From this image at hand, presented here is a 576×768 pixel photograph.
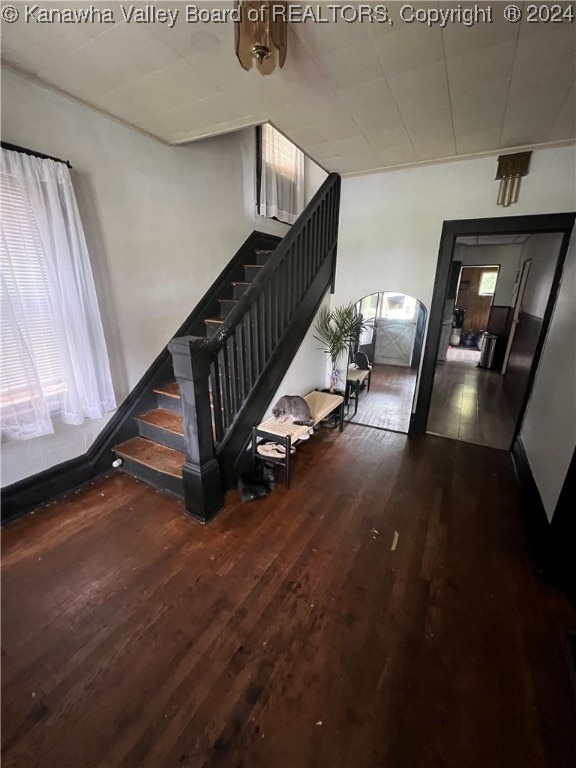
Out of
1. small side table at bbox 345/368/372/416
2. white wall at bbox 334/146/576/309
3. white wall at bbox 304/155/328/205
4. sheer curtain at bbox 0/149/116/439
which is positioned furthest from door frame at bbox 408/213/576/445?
sheer curtain at bbox 0/149/116/439

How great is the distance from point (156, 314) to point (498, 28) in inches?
108

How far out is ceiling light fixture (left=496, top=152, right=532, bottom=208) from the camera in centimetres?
249

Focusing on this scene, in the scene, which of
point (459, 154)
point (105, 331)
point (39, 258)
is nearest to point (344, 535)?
point (105, 331)

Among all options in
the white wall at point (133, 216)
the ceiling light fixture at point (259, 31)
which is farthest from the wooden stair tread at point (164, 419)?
the ceiling light fixture at point (259, 31)

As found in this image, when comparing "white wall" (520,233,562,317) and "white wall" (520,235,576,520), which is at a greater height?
"white wall" (520,233,562,317)

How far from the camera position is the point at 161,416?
2721 mm

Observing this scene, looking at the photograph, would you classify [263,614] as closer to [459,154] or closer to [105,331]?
[105,331]

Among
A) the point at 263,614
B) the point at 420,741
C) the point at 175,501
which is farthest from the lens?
the point at 175,501

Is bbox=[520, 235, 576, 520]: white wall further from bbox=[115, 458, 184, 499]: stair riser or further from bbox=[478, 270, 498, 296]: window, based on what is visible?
bbox=[478, 270, 498, 296]: window

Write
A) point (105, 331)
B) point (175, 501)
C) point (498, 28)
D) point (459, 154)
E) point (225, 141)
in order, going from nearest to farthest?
point (498, 28) < point (175, 501) < point (105, 331) < point (459, 154) < point (225, 141)

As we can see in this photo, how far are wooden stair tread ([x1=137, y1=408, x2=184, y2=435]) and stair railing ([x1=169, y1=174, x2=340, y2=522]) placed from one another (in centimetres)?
42

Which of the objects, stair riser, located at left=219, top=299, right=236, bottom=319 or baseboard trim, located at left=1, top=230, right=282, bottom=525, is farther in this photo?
stair riser, located at left=219, top=299, right=236, bottom=319

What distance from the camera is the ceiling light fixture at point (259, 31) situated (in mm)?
1150

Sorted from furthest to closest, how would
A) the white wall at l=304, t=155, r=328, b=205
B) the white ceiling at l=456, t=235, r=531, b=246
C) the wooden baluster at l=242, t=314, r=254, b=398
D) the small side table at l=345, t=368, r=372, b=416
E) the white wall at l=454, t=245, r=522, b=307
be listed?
1. the white wall at l=454, t=245, r=522, b=307
2. the white ceiling at l=456, t=235, r=531, b=246
3. the white wall at l=304, t=155, r=328, b=205
4. the small side table at l=345, t=368, r=372, b=416
5. the wooden baluster at l=242, t=314, r=254, b=398
